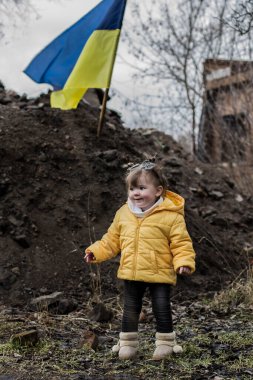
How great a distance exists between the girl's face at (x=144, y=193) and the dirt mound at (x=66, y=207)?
7.49ft

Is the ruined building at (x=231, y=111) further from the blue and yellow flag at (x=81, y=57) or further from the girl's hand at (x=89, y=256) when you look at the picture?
the girl's hand at (x=89, y=256)

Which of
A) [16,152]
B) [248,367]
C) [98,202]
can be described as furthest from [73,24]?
[248,367]

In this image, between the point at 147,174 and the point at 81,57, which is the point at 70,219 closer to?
the point at 81,57

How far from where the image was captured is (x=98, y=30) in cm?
760

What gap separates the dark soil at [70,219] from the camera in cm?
613

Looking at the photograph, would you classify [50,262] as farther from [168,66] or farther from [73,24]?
[168,66]

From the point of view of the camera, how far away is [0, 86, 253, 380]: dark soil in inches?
241

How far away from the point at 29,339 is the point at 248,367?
1533 mm

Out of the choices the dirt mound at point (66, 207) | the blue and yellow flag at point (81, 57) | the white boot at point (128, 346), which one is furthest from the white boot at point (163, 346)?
the blue and yellow flag at point (81, 57)

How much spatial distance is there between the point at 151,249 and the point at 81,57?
3942 mm

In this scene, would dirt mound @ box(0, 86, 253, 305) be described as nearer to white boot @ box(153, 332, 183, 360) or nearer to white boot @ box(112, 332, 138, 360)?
white boot @ box(112, 332, 138, 360)

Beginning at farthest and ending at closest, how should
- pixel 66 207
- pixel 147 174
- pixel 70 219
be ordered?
pixel 66 207
pixel 70 219
pixel 147 174

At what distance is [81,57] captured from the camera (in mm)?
7516

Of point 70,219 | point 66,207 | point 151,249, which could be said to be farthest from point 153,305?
point 66,207
